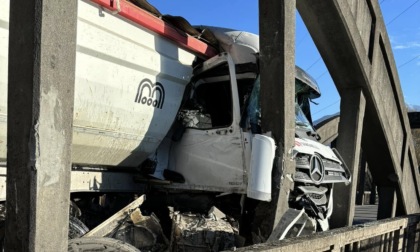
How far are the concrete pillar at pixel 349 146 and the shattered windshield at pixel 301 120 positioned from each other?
1465 mm

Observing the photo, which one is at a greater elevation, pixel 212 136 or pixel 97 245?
pixel 212 136

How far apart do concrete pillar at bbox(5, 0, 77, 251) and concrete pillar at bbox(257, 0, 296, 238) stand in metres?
2.71

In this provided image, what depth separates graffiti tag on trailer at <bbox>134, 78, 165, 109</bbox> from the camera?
13.7 ft

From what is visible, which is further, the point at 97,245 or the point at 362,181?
the point at 362,181

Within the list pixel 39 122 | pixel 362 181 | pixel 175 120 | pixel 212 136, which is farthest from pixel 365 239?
pixel 362 181

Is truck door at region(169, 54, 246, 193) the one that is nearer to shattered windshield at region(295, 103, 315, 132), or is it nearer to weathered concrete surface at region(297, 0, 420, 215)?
shattered windshield at region(295, 103, 315, 132)

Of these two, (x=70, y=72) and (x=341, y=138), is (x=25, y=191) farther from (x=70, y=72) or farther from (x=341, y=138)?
(x=341, y=138)

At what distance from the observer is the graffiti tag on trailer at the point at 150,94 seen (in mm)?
4184

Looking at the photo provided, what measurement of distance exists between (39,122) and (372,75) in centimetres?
625

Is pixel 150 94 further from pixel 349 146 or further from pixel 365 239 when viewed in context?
pixel 349 146

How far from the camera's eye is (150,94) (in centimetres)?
431

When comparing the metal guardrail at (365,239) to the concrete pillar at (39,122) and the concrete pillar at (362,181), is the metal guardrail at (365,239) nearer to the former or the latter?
the concrete pillar at (39,122)

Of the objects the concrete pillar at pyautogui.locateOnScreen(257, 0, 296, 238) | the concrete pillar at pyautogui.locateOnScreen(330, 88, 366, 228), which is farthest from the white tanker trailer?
the concrete pillar at pyautogui.locateOnScreen(330, 88, 366, 228)

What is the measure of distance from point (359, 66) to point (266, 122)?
9.27 feet
